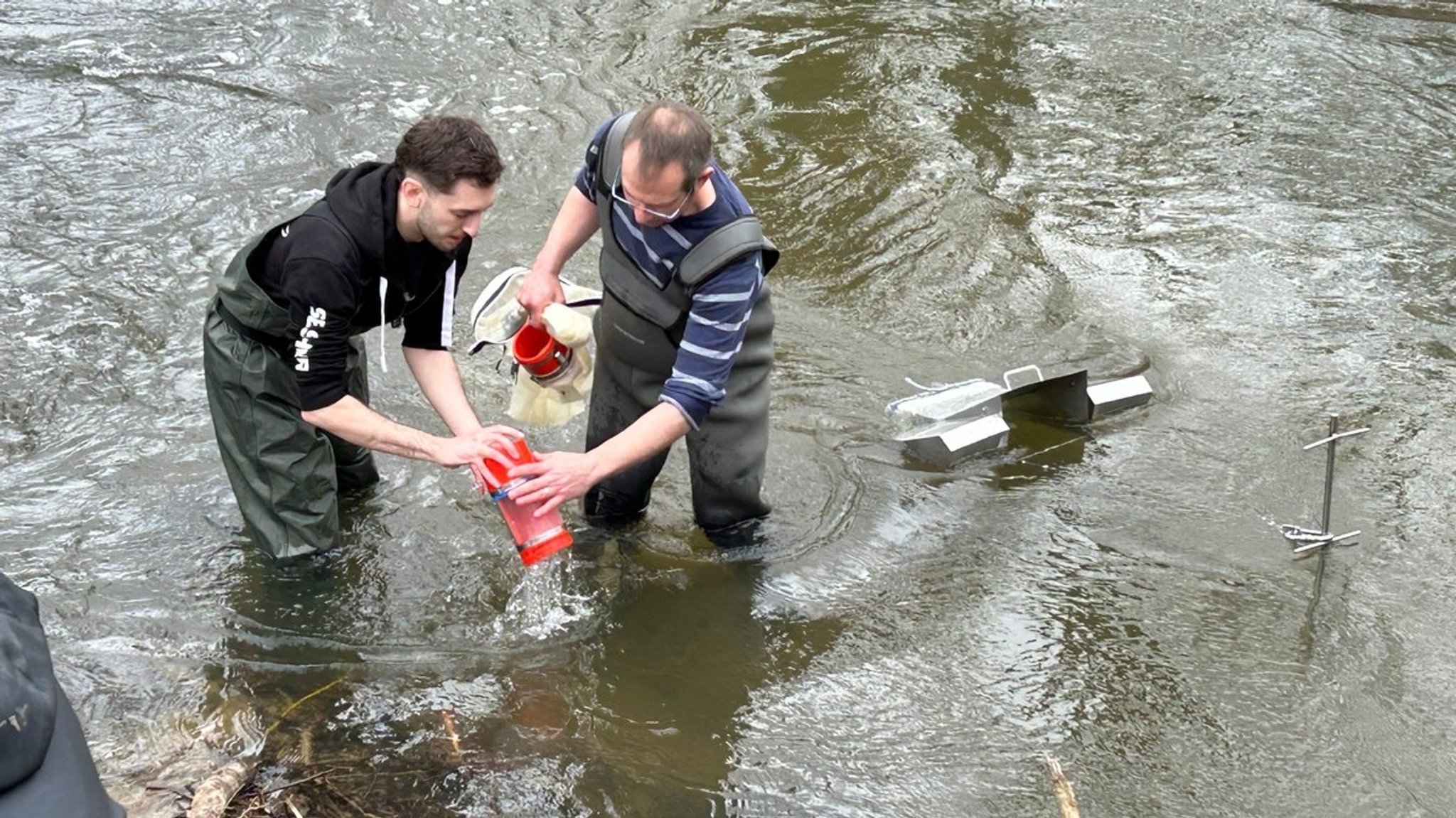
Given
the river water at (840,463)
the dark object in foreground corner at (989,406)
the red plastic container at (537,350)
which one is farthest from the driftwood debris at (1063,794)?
the red plastic container at (537,350)

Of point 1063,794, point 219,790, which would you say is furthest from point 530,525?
point 1063,794

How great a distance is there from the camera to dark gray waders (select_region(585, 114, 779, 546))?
158 inches

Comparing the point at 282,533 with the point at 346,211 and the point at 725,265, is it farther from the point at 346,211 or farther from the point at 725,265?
the point at 725,265

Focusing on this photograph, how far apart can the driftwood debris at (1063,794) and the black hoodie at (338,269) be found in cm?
225

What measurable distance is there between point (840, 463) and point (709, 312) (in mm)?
1711

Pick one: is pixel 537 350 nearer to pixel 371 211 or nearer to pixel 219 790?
pixel 371 211

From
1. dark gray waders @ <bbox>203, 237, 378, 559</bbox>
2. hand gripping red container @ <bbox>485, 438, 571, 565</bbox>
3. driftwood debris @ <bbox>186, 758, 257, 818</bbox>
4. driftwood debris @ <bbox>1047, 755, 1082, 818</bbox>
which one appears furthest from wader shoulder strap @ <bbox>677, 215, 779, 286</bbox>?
driftwood debris @ <bbox>186, 758, 257, 818</bbox>

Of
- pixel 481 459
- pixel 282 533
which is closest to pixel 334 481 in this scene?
Answer: pixel 282 533

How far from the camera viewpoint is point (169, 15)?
930 centimetres

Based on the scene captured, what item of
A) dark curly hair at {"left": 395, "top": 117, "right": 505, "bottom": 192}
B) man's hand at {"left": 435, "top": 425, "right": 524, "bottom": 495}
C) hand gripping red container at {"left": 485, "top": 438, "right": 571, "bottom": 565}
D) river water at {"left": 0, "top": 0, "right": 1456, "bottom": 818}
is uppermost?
dark curly hair at {"left": 395, "top": 117, "right": 505, "bottom": 192}

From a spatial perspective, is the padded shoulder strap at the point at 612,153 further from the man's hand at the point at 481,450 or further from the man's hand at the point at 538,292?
the man's hand at the point at 481,450

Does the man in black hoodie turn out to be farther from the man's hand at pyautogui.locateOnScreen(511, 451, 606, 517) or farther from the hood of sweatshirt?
the man's hand at pyautogui.locateOnScreen(511, 451, 606, 517)

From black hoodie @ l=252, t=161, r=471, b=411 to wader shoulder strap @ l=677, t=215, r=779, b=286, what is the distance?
667 mm

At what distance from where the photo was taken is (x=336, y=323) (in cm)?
360
